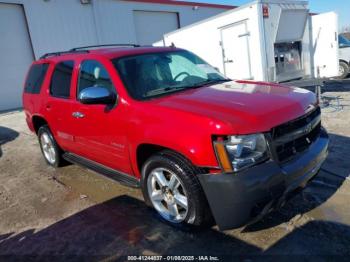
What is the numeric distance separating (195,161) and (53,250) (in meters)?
1.68

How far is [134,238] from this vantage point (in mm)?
3400

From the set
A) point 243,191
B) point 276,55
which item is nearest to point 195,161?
point 243,191

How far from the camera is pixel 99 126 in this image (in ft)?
13.2

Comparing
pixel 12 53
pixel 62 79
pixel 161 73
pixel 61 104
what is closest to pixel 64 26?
pixel 12 53

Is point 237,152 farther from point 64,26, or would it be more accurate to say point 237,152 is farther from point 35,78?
point 64,26

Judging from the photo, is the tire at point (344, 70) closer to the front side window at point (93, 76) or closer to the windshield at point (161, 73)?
the windshield at point (161, 73)

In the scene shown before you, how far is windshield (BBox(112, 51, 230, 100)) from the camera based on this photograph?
12.3 feet

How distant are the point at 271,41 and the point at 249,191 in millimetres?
6010

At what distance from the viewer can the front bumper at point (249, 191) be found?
2.72 meters

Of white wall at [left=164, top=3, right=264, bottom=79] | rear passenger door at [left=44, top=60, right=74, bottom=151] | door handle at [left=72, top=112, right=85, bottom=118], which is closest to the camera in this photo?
door handle at [left=72, top=112, right=85, bottom=118]

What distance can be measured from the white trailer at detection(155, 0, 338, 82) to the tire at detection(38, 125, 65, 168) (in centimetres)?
485

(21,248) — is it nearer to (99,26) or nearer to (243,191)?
(243,191)

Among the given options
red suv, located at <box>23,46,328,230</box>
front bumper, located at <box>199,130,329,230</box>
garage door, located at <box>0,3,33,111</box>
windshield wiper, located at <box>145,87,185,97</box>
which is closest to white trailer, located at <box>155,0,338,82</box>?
red suv, located at <box>23,46,328,230</box>

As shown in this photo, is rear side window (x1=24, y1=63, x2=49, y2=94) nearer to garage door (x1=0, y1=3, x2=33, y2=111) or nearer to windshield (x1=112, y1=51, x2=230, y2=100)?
windshield (x1=112, y1=51, x2=230, y2=100)
